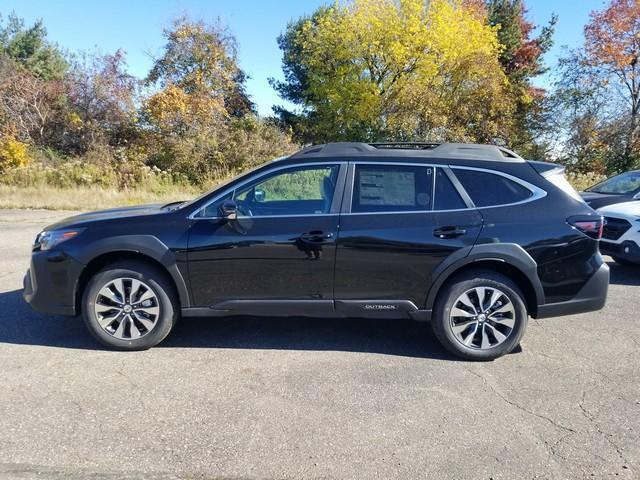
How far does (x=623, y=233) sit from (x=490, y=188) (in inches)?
146

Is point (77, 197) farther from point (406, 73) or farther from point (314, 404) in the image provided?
point (406, 73)

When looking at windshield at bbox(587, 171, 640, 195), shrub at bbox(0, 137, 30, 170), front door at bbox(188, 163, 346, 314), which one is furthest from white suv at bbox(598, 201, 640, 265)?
shrub at bbox(0, 137, 30, 170)

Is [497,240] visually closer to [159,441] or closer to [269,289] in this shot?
[269,289]

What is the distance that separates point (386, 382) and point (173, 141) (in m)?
18.5

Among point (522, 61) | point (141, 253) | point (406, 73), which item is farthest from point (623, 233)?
point (522, 61)

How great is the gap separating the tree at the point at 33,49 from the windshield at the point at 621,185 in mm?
33292

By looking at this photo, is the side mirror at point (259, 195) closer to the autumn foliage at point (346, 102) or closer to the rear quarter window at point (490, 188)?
the rear quarter window at point (490, 188)

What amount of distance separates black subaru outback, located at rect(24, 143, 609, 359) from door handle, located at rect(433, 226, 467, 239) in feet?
0.04

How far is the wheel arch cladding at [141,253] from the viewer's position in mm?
3789

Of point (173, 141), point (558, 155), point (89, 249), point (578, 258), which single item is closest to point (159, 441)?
point (89, 249)

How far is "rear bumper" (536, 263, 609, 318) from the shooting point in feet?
12.6

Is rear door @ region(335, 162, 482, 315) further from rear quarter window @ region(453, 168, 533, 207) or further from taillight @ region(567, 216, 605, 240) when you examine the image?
taillight @ region(567, 216, 605, 240)

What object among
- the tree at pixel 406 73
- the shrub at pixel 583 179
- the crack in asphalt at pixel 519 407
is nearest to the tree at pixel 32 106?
the tree at pixel 406 73

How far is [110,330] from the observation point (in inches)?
153
